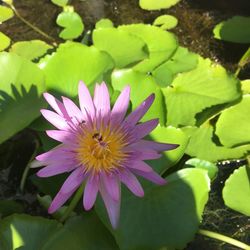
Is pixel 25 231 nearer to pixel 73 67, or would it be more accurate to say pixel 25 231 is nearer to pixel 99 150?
pixel 99 150

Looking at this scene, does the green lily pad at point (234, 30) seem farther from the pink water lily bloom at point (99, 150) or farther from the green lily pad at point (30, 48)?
the pink water lily bloom at point (99, 150)

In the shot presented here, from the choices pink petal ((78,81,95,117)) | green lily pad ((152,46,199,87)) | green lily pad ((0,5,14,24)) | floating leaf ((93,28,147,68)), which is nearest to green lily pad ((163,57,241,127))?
green lily pad ((152,46,199,87))

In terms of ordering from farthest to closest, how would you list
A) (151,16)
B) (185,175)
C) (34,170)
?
(151,16) → (34,170) → (185,175)

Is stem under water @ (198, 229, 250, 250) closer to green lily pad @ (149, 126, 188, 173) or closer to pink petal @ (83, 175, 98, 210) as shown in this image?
green lily pad @ (149, 126, 188, 173)

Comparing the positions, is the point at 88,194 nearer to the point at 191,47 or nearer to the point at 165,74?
the point at 165,74

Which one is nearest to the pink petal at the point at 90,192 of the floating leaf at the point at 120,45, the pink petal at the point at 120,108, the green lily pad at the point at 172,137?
the pink petal at the point at 120,108

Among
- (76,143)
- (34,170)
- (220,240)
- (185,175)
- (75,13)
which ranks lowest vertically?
(220,240)

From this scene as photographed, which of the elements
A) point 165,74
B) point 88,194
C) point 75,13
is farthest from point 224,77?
point 88,194
